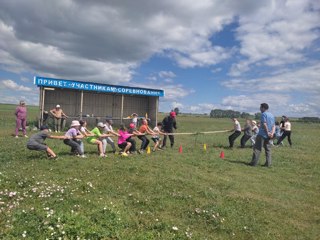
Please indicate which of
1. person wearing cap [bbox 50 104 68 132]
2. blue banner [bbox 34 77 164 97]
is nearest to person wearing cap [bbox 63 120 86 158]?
person wearing cap [bbox 50 104 68 132]

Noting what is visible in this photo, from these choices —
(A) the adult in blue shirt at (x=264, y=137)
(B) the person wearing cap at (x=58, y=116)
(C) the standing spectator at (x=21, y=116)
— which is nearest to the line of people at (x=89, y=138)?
Answer: (A) the adult in blue shirt at (x=264, y=137)

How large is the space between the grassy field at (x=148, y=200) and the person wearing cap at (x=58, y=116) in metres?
9.68

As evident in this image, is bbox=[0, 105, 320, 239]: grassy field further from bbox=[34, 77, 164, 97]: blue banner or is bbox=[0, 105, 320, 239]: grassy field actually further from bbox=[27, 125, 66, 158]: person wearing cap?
bbox=[34, 77, 164, 97]: blue banner

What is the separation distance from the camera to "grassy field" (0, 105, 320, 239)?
5.94m

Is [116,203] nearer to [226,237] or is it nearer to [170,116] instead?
[226,237]

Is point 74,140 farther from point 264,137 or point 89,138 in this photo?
point 264,137

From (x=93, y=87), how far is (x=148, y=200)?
19699 mm

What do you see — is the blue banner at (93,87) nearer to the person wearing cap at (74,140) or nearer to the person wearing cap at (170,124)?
the person wearing cap at (170,124)

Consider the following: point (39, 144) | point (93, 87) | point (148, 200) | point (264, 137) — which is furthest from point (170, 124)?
point (93, 87)

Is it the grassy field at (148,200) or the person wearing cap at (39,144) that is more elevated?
the person wearing cap at (39,144)

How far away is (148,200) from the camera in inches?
304

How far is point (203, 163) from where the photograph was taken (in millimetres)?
13109

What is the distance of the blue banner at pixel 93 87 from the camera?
918 inches

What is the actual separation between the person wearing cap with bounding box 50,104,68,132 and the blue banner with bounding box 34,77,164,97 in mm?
2189
